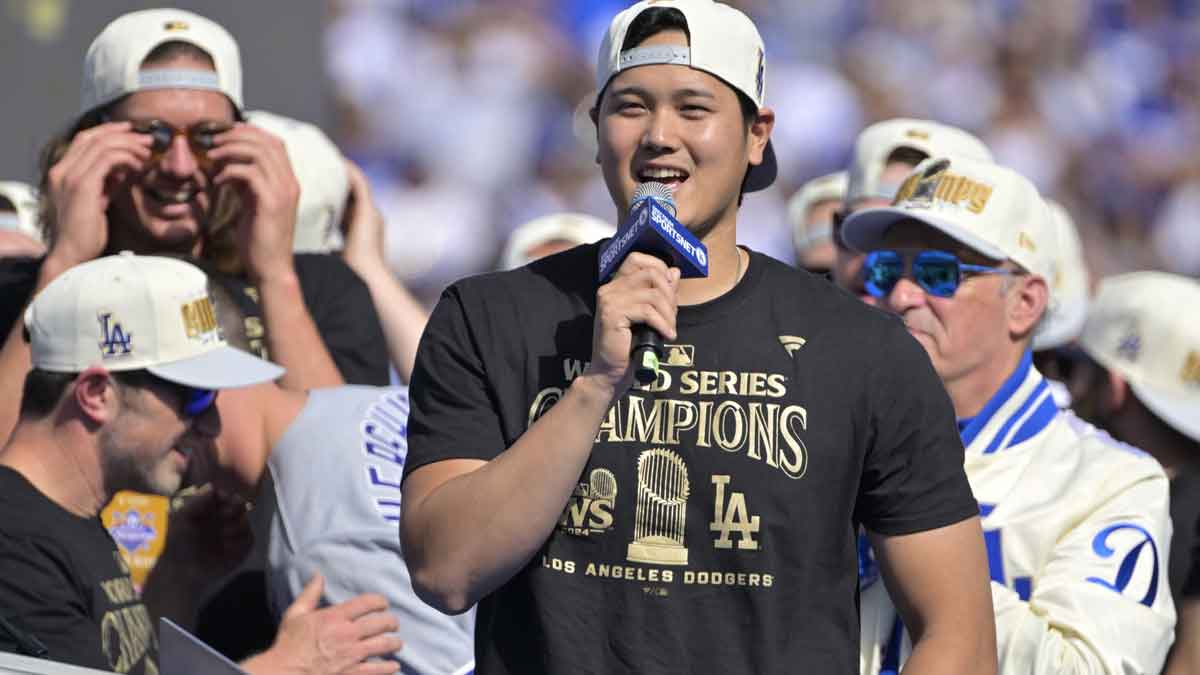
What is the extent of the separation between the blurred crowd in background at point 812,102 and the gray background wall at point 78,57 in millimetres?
1886

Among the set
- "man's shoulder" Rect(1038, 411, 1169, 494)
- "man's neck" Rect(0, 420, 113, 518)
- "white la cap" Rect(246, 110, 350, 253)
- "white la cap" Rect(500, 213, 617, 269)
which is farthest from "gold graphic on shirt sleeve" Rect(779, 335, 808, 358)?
"white la cap" Rect(500, 213, 617, 269)

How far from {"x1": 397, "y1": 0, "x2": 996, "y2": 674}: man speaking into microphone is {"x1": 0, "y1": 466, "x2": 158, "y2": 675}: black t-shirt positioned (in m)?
1.20

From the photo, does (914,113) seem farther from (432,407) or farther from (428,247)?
(432,407)

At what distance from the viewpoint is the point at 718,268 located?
2.53 meters

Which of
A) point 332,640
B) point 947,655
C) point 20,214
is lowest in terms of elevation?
point 332,640

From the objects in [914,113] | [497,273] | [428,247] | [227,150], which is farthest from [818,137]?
[497,273]

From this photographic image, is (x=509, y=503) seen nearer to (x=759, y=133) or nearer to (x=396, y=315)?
(x=759, y=133)

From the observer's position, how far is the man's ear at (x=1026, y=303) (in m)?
3.72

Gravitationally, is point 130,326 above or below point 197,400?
above

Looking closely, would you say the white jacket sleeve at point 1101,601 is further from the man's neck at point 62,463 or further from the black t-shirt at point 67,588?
the man's neck at point 62,463

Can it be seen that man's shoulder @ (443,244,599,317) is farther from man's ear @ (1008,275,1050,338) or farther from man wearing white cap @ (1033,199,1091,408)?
man wearing white cap @ (1033,199,1091,408)

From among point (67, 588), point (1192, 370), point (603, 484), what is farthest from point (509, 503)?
point (1192, 370)

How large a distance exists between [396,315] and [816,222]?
1809mm

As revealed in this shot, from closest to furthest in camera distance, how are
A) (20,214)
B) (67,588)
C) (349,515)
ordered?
1. (67,588)
2. (349,515)
3. (20,214)
